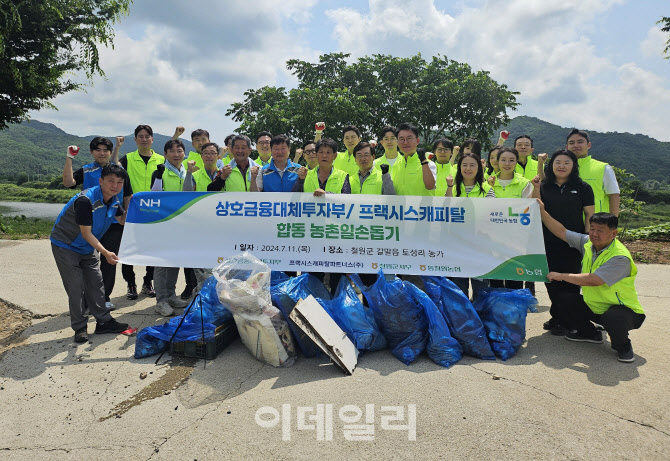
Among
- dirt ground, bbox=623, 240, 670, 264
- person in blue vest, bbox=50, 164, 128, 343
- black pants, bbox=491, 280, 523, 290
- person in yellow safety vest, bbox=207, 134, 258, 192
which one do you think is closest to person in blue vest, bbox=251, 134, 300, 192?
person in yellow safety vest, bbox=207, 134, 258, 192

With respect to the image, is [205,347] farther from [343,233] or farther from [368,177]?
[368,177]

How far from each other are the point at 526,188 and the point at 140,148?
4.39 metres

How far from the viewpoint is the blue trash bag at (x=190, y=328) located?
3.31 meters

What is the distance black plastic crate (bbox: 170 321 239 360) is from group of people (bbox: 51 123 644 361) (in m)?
1.09

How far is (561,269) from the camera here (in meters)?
3.89

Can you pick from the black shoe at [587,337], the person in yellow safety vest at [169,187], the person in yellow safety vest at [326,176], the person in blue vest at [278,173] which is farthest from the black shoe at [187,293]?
the black shoe at [587,337]

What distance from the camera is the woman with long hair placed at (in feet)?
12.4

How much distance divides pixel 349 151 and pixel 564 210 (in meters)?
2.81

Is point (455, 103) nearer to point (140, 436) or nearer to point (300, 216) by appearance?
point (300, 216)

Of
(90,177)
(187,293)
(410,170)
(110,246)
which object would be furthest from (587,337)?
(90,177)

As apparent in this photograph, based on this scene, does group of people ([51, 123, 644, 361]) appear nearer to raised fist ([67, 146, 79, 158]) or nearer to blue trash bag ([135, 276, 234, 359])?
raised fist ([67, 146, 79, 158])

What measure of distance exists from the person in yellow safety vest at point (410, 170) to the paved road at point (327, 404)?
173cm

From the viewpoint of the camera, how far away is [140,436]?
2.32m

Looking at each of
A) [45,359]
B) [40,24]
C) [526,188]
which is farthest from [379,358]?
[40,24]
